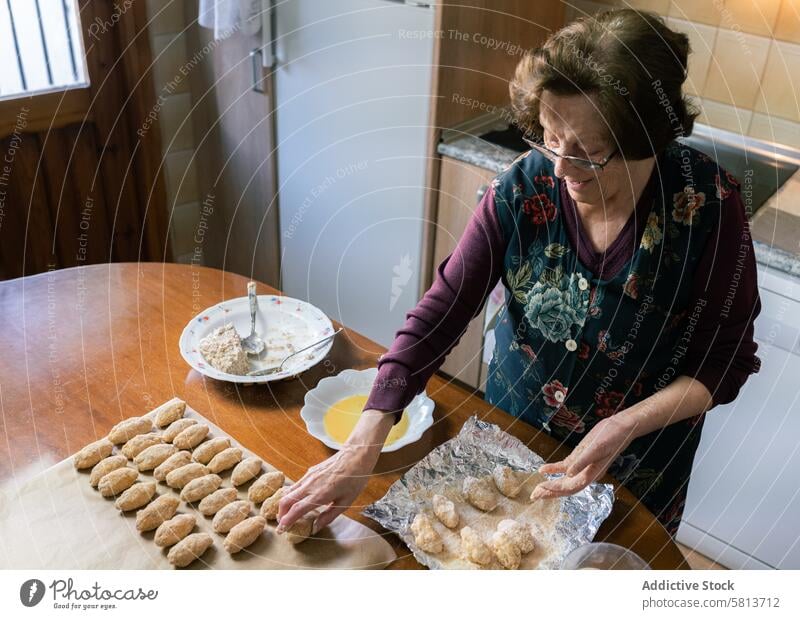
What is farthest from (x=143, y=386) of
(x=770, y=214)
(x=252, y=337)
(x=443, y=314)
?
(x=770, y=214)

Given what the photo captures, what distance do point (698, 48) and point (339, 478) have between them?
134 cm

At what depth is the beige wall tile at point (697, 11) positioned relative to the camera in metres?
1.69

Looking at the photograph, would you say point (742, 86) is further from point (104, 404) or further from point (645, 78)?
point (104, 404)

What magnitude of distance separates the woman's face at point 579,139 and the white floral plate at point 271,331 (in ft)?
1.42

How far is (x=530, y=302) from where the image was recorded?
1076mm

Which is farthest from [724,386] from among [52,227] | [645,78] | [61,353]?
[52,227]

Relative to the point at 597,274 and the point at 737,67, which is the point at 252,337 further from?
the point at 737,67

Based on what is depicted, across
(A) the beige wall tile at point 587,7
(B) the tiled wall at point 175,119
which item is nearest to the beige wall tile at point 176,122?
(B) the tiled wall at point 175,119

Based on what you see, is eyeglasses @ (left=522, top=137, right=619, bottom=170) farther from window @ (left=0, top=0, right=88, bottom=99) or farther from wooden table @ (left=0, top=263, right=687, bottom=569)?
window @ (left=0, top=0, right=88, bottom=99)

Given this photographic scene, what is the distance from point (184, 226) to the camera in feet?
7.61

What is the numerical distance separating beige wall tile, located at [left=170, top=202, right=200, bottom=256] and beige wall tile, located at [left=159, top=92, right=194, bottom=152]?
0.60 feet

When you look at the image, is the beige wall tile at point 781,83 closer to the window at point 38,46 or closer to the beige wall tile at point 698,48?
the beige wall tile at point 698,48
